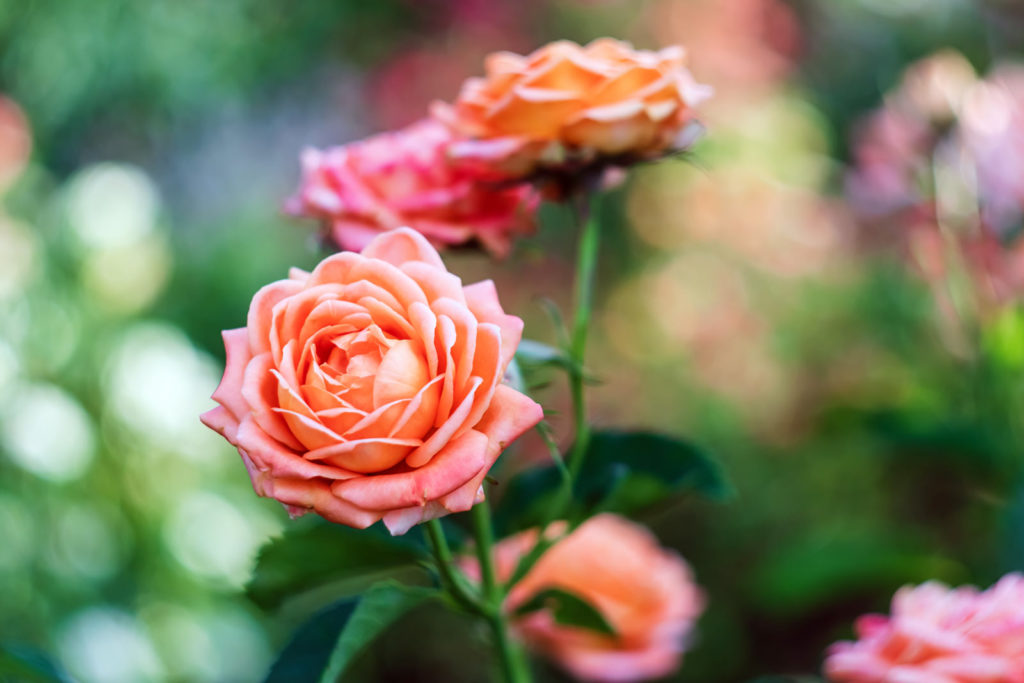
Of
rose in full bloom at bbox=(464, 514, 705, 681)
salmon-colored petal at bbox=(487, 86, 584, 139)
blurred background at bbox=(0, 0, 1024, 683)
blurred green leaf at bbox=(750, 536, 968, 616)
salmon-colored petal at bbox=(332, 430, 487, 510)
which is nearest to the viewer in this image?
salmon-colored petal at bbox=(332, 430, 487, 510)

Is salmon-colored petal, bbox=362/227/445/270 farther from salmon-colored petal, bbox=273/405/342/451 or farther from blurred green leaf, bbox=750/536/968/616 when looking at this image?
blurred green leaf, bbox=750/536/968/616

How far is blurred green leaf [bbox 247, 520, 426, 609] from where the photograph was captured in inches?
17.9

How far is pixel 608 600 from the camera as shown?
639 mm

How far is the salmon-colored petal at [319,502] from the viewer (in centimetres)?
32

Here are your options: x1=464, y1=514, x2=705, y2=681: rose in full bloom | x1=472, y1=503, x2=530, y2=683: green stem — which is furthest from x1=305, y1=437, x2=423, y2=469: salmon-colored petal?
x1=464, y1=514, x2=705, y2=681: rose in full bloom

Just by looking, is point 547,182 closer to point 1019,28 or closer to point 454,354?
point 454,354

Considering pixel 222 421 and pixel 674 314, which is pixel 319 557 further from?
pixel 674 314

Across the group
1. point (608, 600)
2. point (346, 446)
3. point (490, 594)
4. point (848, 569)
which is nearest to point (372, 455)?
point (346, 446)

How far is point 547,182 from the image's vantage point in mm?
478

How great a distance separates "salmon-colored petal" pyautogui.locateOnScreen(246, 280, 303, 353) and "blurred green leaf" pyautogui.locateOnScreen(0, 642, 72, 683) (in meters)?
0.20

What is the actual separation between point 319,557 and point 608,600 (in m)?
0.25

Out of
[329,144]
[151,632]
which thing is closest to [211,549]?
[151,632]

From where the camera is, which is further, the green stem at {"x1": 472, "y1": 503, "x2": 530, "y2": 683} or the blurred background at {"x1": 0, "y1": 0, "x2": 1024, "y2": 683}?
the blurred background at {"x1": 0, "y1": 0, "x2": 1024, "y2": 683}

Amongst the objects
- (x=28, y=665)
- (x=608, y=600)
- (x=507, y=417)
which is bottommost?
(x=608, y=600)
